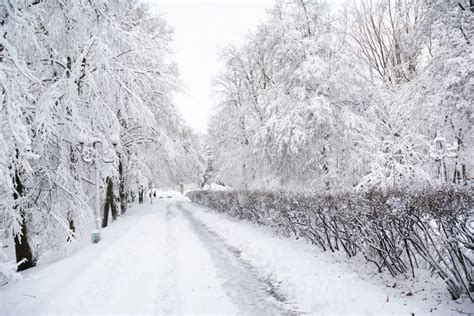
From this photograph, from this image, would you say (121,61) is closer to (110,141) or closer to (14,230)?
(110,141)

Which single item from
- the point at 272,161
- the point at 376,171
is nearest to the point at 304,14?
the point at 272,161

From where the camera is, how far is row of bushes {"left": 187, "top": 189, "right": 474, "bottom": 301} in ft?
14.3

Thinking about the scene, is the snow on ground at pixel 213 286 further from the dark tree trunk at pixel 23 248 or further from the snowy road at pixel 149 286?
the dark tree trunk at pixel 23 248

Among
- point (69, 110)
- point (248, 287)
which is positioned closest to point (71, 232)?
point (69, 110)

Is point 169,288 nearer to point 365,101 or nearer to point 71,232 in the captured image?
point 71,232

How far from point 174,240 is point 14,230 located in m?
5.29

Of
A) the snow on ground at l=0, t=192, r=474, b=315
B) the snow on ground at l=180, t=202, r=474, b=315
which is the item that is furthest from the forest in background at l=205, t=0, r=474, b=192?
the snow on ground at l=0, t=192, r=474, b=315

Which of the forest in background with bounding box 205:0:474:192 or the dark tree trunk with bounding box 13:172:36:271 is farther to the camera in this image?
the forest in background with bounding box 205:0:474:192

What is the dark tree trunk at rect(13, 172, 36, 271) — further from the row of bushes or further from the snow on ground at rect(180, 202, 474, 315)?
the row of bushes

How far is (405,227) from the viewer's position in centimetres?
514

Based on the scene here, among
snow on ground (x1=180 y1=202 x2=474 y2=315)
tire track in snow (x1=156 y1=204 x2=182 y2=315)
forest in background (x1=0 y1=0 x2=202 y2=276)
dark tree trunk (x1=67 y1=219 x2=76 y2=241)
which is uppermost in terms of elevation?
forest in background (x1=0 y1=0 x2=202 y2=276)

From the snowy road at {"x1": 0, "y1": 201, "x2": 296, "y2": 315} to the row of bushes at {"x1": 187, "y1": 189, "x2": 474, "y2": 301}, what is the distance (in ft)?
6.54

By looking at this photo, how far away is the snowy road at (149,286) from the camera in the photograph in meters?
5.18

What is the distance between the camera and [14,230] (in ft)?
25.4
